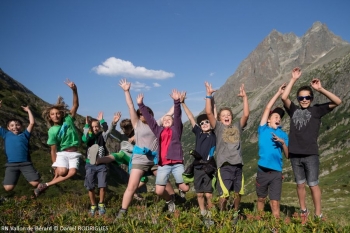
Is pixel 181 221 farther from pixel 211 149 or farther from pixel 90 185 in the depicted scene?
pixel 90 185

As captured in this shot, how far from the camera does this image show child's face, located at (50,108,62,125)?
8.30 metres

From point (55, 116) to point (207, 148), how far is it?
462cm

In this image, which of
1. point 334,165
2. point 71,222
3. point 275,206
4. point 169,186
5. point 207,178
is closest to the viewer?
point 71,222

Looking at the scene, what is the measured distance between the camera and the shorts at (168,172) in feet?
25.2

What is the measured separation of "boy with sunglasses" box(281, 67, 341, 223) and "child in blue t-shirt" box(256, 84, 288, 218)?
0.32m

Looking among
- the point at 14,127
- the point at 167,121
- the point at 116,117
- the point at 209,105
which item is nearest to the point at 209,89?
the point at 209,105

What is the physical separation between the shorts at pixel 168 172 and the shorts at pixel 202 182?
0.46 metres

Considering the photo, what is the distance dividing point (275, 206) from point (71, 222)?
498cm

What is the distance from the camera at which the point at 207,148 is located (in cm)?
772

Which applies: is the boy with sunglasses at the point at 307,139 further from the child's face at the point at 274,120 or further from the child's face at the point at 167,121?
the child's face at the point at 167,121

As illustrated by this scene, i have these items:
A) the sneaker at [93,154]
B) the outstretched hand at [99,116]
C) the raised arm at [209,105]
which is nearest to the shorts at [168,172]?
the raised arm at [209,105]

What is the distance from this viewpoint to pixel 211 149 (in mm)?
7770

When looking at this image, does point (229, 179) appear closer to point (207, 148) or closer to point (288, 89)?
point (207, 148)

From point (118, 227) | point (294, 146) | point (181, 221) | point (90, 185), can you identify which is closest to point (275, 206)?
point (294, 146)
